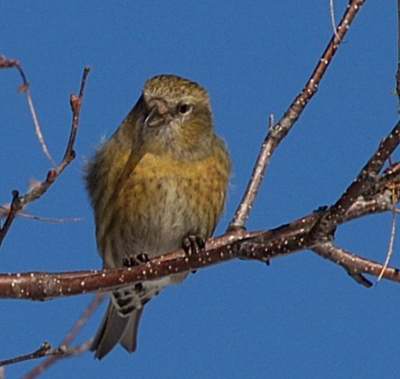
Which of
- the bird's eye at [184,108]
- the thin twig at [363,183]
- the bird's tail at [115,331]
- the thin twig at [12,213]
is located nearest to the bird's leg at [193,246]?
the thin twig at [363,183]

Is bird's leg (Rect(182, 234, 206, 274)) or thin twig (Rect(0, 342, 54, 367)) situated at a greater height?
bird's leg (Rect(182, 234, 206, 274))

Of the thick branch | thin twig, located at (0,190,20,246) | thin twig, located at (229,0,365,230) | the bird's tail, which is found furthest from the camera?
the bird's tail

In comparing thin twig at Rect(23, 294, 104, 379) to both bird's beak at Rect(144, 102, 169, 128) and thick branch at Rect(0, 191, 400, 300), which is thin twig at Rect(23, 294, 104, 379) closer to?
thick branch at Rect(0, 191, 400, 300)

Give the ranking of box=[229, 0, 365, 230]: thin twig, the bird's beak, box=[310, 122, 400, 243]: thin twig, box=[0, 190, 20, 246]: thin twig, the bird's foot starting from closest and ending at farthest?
box=[310, 122, 400, 243]: thin twig < box=[0, 190, 20, 246]: thin twig < box=[229, 0, 365, 230]: thin twig < the bird's foot < the bird's beak

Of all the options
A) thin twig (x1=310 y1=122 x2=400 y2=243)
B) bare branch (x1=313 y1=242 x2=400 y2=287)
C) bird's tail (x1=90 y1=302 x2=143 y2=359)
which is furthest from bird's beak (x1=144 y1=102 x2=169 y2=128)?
thin twig (x1=310 y1=122 x2=400 y2=243)

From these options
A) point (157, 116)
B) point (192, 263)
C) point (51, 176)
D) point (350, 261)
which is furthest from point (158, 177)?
point (51, 176)

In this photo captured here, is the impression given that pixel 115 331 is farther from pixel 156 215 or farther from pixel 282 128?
pixel 282 128

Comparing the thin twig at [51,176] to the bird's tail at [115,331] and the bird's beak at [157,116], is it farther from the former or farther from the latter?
the bird's tail at [115,331]

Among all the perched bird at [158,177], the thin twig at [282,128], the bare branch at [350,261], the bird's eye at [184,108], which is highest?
the bird's eye at [184,108]
